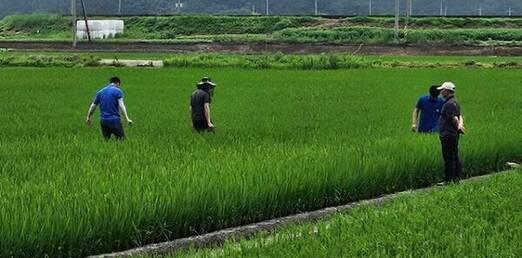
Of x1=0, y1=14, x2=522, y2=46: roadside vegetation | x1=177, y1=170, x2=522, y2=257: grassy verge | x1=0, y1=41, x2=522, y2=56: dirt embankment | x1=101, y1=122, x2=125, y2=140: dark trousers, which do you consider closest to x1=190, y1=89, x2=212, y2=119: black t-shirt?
x1=101, y1=122, x2=125, y2=140: dark trousers

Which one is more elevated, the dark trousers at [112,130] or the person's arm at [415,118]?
the person's arm at [415,118]

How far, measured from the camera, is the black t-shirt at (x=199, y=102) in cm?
1150

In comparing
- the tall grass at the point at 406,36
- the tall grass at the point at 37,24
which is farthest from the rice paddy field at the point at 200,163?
the tall grass at the point at 37,24

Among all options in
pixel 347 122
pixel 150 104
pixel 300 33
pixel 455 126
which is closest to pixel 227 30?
pixel 300 33

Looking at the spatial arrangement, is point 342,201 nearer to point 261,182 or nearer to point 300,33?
point 261,182

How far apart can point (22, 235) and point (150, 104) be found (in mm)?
14725

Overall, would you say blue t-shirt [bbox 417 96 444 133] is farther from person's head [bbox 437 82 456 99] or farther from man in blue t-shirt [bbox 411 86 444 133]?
person's head [bbox 437 82 456 99]

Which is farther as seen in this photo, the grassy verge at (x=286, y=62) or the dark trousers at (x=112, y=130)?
the grassy verge at (x=286, y=62)

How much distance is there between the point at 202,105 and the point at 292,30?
55.7 meters

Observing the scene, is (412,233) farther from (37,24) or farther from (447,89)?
(37,24)

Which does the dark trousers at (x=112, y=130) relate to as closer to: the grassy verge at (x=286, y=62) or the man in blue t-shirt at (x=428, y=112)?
the man in blue t-shirt at (x=428, y=112)

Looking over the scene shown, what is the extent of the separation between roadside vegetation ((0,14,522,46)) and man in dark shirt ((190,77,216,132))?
136ft

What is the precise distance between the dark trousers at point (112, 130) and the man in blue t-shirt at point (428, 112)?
4.53m

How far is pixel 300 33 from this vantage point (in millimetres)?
64562
